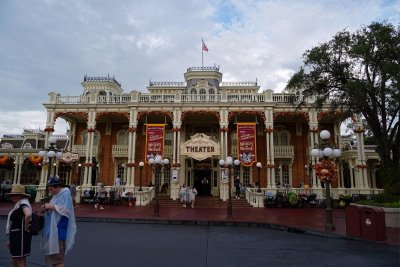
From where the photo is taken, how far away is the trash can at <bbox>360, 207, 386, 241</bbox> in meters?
9.12

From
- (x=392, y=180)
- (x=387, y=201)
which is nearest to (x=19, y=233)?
(x=387, y=201)

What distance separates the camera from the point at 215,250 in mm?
7828

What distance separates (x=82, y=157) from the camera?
2772 cm

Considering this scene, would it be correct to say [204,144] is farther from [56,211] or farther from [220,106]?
[56,211]

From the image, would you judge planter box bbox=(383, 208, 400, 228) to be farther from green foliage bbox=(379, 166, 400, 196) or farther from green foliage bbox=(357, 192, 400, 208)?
green foliage bbox=(379, 166, 400, 196)

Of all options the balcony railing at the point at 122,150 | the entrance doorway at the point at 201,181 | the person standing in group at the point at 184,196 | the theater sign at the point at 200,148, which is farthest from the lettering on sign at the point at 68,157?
the entrance doorway at the point at 201,181

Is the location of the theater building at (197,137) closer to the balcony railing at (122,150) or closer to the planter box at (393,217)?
the balcony railing at (122,150)

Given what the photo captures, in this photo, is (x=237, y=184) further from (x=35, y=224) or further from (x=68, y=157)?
(x=35, y=224)

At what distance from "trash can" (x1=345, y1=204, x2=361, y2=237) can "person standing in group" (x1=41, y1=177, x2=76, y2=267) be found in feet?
28.1

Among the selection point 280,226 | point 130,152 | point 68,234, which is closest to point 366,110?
point 280,226

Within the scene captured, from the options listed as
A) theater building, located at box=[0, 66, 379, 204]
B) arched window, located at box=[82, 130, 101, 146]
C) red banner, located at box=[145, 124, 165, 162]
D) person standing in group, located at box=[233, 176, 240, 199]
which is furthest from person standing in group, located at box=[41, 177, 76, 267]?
arched window, located at box=[82, 130, 101, 146]

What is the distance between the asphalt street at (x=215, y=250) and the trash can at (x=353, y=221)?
16.3 inches

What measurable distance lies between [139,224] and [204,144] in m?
11.2

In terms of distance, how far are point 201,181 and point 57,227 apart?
2346 centimetres
